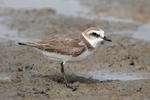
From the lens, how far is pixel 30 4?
→ 1466 centimetres

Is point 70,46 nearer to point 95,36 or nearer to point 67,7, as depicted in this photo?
point 95,36

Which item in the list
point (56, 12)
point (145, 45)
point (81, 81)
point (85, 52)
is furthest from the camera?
point (56, 12)

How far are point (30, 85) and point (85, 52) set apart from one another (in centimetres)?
134

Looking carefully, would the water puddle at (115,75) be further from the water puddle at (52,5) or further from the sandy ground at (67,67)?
the water puddle at (52,5)

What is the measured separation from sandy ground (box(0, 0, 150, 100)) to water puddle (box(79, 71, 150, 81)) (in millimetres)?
46

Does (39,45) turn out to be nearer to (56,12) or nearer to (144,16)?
(56,12)

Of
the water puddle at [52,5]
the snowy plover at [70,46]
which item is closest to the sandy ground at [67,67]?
the snowy plover at [70,46]

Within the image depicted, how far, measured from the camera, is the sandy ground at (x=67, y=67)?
7184mm

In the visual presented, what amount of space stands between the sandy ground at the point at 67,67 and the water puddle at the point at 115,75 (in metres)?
0.05

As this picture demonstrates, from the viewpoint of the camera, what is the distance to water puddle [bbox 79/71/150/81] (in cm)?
825

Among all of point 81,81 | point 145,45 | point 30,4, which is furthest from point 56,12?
point 81,81

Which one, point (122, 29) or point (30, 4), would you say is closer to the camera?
point (122, 29)

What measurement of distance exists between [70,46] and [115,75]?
1.61m

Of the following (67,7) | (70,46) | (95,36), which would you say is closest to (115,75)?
(95,36)
